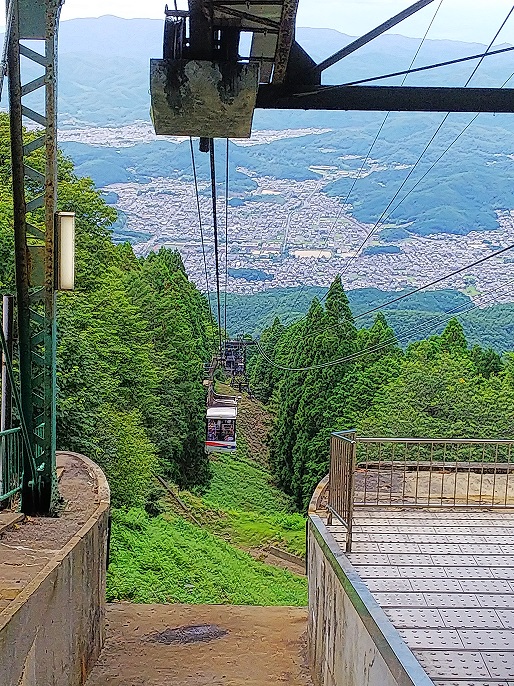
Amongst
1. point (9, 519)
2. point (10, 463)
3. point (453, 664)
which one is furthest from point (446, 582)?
point (10, 463)

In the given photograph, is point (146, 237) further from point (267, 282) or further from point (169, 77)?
point (169, 77)

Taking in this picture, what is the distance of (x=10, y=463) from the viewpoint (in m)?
8.20

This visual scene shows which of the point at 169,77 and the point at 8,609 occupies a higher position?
the point at 169,77

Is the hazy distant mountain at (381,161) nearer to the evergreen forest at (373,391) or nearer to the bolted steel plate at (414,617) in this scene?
the evergreen forest at (373,391)

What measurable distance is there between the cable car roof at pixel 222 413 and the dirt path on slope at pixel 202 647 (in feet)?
62.0

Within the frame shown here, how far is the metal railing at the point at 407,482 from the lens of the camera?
7871mm

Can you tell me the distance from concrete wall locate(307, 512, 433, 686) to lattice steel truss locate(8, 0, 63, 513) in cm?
297

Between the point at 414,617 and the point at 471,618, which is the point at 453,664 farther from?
the point at 471,618

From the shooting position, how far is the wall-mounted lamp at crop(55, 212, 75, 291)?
8102 mm

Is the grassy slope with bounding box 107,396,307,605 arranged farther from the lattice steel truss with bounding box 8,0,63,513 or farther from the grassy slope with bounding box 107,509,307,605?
the lattice steel truss with bounding box 8,0,63,513

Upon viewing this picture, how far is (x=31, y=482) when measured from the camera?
328 inches

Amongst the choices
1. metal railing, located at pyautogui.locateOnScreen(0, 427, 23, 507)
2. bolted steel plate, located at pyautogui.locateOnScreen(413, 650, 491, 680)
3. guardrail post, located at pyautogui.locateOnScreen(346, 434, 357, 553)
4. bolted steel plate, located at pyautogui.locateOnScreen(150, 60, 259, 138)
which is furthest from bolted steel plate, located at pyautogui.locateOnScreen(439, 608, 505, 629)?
metal railing, located at pyautogui.locateOnScreen(0, 427, 23, 507)

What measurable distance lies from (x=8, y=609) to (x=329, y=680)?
3.36m

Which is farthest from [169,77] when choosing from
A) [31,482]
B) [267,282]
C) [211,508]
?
[267,282]
